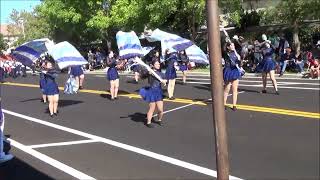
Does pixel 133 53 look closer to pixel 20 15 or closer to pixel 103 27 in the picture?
pixel 103 27

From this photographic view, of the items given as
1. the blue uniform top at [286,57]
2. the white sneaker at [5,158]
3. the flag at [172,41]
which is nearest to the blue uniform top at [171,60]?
the flag at [172,41]

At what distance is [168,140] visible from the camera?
35.4 ft

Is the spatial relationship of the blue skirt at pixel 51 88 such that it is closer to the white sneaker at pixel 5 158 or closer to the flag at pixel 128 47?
the flag at pixel 128 47

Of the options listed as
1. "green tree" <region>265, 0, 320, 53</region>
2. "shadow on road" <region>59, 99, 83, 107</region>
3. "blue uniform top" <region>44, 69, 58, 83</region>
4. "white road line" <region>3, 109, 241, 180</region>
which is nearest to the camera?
"white road line" <region>3, 109, 241, 180</region>

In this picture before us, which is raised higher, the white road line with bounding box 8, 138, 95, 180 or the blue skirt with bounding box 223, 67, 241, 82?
the blue skirt with bounding box 223, 67, 241, 82

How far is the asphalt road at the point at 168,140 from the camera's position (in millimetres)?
8500

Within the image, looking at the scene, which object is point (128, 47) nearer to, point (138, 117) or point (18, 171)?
point (138, 117)

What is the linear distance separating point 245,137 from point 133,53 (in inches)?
253

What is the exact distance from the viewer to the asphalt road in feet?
27.9

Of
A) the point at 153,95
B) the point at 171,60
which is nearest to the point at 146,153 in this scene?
the point at 153,95

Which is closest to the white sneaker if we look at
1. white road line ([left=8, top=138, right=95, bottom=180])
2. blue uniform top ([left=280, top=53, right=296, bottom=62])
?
white road line ([left=8, top=138, right=95, bottom=180])

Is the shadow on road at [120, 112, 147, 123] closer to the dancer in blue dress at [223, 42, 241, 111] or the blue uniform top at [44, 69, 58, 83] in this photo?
the dancer in blue dress at [223, 42, 241, 111]

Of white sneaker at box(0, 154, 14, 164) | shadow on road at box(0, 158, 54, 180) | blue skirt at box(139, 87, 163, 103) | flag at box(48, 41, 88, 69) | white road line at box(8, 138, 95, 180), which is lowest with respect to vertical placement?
shadow on road at box(0, 158, 54, 180)

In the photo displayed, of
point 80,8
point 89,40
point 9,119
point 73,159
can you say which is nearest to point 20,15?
point 89,40
